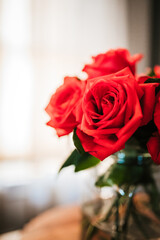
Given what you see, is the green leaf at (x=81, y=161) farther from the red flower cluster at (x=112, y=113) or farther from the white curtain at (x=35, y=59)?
the white curtain at (x=35, y=59)

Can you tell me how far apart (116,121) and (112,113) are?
0.01m

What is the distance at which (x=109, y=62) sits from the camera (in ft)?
1.32

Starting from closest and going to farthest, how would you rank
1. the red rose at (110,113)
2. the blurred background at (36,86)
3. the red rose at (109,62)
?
1. the red rose at (110,113)
2. the red rose at (109,62)
3. the blurred background at (36,86)

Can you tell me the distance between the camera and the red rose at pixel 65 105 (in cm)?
37

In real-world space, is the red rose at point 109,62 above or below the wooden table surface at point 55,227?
above

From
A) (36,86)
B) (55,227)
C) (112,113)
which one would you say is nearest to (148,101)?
(112,113)

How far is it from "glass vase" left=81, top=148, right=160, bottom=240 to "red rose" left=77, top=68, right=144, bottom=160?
16 centimetres

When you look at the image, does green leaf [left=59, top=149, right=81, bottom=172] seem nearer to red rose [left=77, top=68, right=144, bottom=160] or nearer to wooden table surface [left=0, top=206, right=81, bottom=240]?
red rose [left=77, top=68, right=144, bottom=160]

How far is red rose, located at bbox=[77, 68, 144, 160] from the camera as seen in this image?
0.29 meters

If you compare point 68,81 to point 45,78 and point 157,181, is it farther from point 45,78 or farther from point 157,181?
point 45,78

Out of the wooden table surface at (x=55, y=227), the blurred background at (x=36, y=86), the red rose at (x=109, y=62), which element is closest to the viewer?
the red rose at (x=109, y=62)

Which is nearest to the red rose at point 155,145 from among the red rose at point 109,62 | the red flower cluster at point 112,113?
the red flower cluster at point 112,113

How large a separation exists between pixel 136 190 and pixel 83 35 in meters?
1.22

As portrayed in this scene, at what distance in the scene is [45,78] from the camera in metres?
1.41
